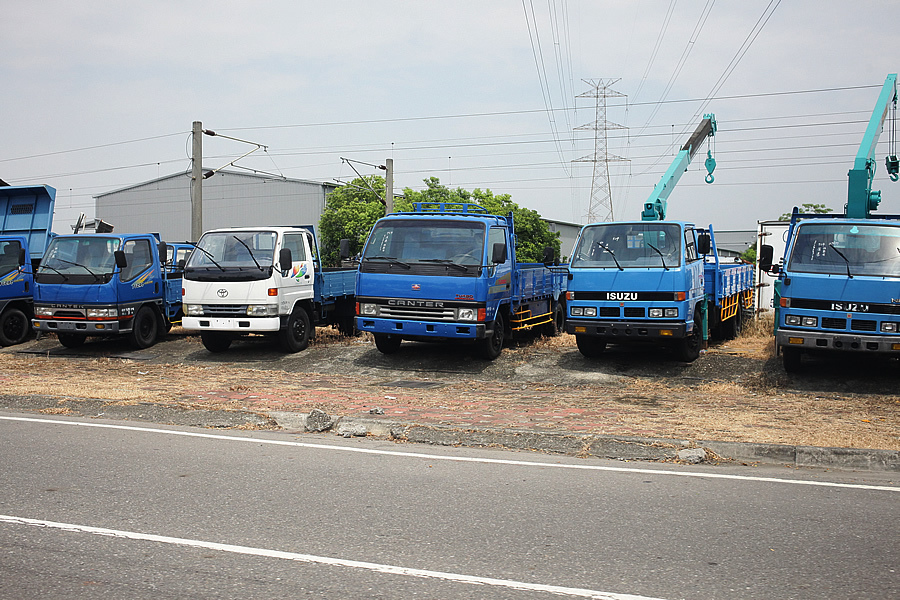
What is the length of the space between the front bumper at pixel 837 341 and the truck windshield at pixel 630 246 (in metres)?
2.10

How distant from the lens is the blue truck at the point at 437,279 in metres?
12.7

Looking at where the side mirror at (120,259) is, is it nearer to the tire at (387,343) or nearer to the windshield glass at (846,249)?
the tire at (387,343)

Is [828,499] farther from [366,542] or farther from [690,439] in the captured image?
[366,542]

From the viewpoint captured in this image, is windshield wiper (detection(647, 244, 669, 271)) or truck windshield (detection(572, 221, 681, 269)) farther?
truck windshield (detection(572, 221, 681, 269))

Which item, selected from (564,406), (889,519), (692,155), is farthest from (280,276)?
(692,155)

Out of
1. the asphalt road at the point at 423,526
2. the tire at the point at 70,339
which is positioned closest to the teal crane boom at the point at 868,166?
the asphalt road at the point at 423,526

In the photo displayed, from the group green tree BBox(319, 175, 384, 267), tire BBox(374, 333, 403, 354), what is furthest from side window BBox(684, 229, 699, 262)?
green tree BBox(319, 175, 384, 267)

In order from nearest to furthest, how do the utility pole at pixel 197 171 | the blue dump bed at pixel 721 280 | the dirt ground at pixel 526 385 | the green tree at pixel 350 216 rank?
1. the dirt ground at pixel 526 385
2. the blue dump bed at pixel 721 280
3. the utility pole at pixel 197 171
4. the green tree at pixel 350 216

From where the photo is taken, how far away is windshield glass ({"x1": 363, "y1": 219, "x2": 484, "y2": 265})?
13.0 m

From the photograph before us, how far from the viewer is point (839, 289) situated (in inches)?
436

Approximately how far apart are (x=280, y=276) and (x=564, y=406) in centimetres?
666

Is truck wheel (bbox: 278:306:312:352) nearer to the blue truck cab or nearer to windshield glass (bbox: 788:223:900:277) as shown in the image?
the blue truck cab

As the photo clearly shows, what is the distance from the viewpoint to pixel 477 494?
19.7 feet

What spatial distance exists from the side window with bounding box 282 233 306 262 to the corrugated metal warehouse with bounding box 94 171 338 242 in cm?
5349
